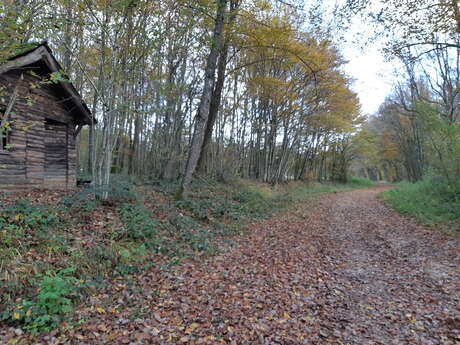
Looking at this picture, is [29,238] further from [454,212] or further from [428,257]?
[454,212]

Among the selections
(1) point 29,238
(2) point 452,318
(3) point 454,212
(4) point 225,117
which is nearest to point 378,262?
(2) point 452,318

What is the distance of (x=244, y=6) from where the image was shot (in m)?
10.8

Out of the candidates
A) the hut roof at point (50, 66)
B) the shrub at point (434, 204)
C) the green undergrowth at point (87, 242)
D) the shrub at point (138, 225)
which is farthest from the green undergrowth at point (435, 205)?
the hut roof at point (50, 66)

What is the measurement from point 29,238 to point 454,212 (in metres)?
13.8

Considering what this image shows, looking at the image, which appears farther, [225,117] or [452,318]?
[225,117]

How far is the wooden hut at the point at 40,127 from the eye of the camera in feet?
26.5

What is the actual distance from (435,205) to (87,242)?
543 inches

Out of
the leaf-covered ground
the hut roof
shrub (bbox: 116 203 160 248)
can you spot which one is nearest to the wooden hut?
the hut roof

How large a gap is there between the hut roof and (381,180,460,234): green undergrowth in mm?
13235

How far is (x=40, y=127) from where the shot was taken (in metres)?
9.37

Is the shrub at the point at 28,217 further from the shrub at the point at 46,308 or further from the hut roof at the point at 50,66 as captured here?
the hut roof at the point at 50,66

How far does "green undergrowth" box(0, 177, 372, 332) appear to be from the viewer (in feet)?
12.4

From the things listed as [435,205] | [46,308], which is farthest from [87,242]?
[435,205]

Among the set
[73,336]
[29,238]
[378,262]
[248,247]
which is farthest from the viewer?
[248,247]
